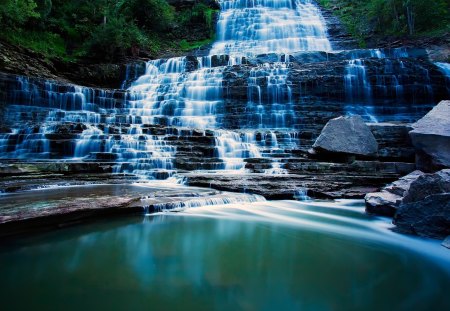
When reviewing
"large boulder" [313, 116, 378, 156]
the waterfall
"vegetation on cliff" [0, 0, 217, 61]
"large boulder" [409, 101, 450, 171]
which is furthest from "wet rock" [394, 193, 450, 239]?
"vegetation on cliff" [0, 0, 217, 61]

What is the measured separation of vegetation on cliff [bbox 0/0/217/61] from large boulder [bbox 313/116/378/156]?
1676 centimetres

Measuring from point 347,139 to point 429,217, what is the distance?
17.5ft

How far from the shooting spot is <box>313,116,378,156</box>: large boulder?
915cm

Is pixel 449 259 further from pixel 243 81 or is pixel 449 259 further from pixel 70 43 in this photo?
pixel 70 43

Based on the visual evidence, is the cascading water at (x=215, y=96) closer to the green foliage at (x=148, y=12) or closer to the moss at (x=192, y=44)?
the moss at (x=192, y=44)

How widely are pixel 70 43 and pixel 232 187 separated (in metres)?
21.2

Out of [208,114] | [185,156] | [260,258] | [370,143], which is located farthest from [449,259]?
[208,114]

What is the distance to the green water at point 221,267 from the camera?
2490 millimetres

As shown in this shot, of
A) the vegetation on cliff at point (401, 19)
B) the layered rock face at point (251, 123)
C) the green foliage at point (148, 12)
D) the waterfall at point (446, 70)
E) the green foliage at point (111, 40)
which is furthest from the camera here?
the green foliage at point (148, 12)

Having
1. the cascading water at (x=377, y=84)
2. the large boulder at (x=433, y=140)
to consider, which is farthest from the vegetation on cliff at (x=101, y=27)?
the large boulder at (x=433, y=140)

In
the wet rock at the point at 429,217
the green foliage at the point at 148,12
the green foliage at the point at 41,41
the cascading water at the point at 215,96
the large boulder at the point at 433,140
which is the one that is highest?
the green foliage at the point at 148,12

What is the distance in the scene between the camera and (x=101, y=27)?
20.9 m

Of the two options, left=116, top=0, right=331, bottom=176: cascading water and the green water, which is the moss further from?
the green water

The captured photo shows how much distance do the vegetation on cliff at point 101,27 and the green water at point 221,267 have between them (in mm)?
18166
